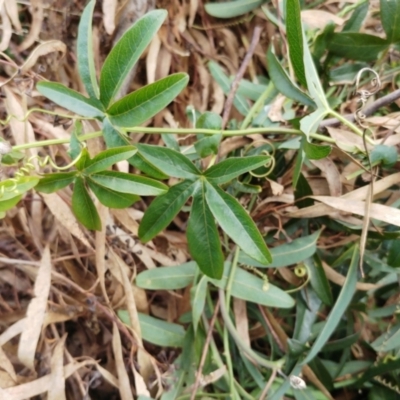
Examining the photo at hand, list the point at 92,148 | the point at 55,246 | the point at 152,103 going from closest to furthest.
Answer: the point at 152,103 < the point at 92,148 < the point at 55,246

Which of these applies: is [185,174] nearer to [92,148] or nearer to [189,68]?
[92,148]

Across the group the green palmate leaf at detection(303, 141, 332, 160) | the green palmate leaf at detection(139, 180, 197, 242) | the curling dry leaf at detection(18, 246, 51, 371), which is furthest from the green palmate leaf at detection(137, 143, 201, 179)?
the curling dry leaf at detection(18, 246, 51, 371)

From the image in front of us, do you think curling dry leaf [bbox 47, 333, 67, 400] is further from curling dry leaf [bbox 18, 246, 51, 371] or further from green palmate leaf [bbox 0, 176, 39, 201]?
green palmate leaf [bbox 0, 176, 39, 201]

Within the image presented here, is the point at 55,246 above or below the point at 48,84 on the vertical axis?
below

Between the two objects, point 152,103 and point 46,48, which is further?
point 46,48

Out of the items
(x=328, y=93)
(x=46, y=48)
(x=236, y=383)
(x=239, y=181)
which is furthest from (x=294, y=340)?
(x=46, y=48)

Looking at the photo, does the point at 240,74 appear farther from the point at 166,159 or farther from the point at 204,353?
the point at 204,353
